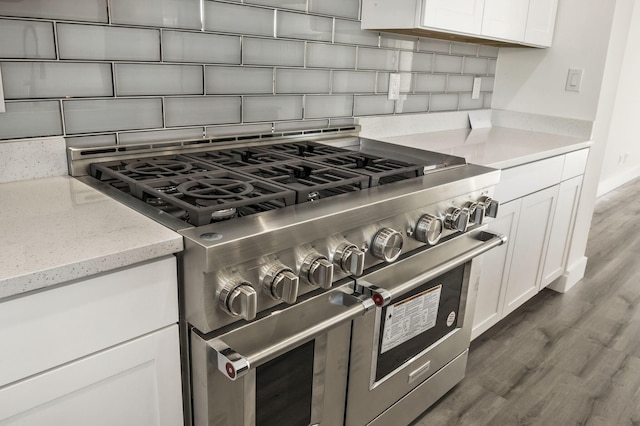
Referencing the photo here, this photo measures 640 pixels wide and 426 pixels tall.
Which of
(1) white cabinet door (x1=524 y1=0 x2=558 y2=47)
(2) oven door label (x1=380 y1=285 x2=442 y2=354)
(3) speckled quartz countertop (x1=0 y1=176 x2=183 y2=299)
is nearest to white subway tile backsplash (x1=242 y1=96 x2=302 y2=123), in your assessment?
(3) speckled quartz countertop (x1=0 y1=176 x2=183 y2=299)

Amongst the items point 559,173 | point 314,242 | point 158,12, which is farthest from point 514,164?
point 158,12

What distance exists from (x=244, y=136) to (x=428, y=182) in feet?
2.05

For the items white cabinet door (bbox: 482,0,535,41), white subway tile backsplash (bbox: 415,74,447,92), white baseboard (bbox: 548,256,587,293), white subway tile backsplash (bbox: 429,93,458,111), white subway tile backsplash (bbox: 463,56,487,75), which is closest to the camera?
white cabinet door (bbox: 482,0,535,41)

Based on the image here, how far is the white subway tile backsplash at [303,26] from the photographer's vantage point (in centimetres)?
167

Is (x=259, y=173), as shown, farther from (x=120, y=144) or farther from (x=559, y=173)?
(x=559, y=173)

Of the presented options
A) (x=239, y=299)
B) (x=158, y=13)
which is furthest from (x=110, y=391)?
(x=158, y=13)

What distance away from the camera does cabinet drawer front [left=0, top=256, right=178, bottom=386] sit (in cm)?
75

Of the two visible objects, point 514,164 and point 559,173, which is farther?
point 559,173

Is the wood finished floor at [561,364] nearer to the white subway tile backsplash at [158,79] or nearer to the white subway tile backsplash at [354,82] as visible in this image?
the white subway tile backsplash at [354,82]

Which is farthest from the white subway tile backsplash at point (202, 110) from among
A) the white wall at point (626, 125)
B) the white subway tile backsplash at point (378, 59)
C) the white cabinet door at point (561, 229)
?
the white wall at point (626, 125)

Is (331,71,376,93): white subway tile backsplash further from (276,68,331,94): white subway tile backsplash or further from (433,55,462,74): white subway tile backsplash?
(433,55,462,74): white subway tile backsplash

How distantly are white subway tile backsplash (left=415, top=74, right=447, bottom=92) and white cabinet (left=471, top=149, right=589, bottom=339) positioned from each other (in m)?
0.63

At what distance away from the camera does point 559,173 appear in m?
2.27

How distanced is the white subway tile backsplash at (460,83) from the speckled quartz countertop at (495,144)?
0.22 metres
